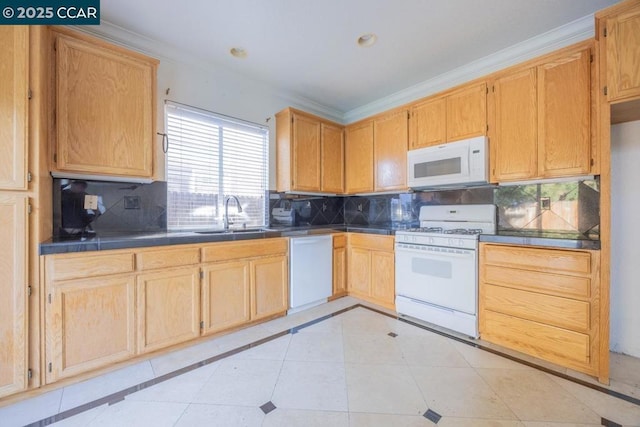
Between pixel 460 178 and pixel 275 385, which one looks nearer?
pixel 275 385

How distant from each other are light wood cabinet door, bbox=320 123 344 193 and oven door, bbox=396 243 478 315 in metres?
1.26

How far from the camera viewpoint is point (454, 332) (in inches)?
95.3

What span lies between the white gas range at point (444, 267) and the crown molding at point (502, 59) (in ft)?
4.54

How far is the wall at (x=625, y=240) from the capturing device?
2023mm

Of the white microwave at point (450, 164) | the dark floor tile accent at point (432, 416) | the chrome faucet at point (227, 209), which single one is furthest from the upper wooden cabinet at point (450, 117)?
the dark floor tile accent at point (432, 416)

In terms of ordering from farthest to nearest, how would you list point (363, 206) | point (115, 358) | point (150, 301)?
point (363, 206)
point (150, 301)
point (115, 358)

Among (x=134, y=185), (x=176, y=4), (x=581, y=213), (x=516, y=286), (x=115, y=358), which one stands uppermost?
(x=176, y=4)

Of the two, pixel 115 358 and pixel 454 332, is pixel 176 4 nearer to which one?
pixel 115 358

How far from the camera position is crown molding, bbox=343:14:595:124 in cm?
217

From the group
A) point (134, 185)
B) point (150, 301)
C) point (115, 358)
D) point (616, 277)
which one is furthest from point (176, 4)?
point (616, 277)

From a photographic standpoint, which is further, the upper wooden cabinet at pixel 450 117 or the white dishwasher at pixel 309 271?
the white dishwasher at pixel 309 271

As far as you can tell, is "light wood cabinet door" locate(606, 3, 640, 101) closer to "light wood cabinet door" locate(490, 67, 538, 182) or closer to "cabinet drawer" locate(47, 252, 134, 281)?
"light wood cabinet door" locate(490, 67, 538, 182)

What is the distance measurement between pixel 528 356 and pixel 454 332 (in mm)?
537

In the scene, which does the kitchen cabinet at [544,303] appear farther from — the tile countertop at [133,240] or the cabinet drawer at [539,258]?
the tile countertop at [133,240]
